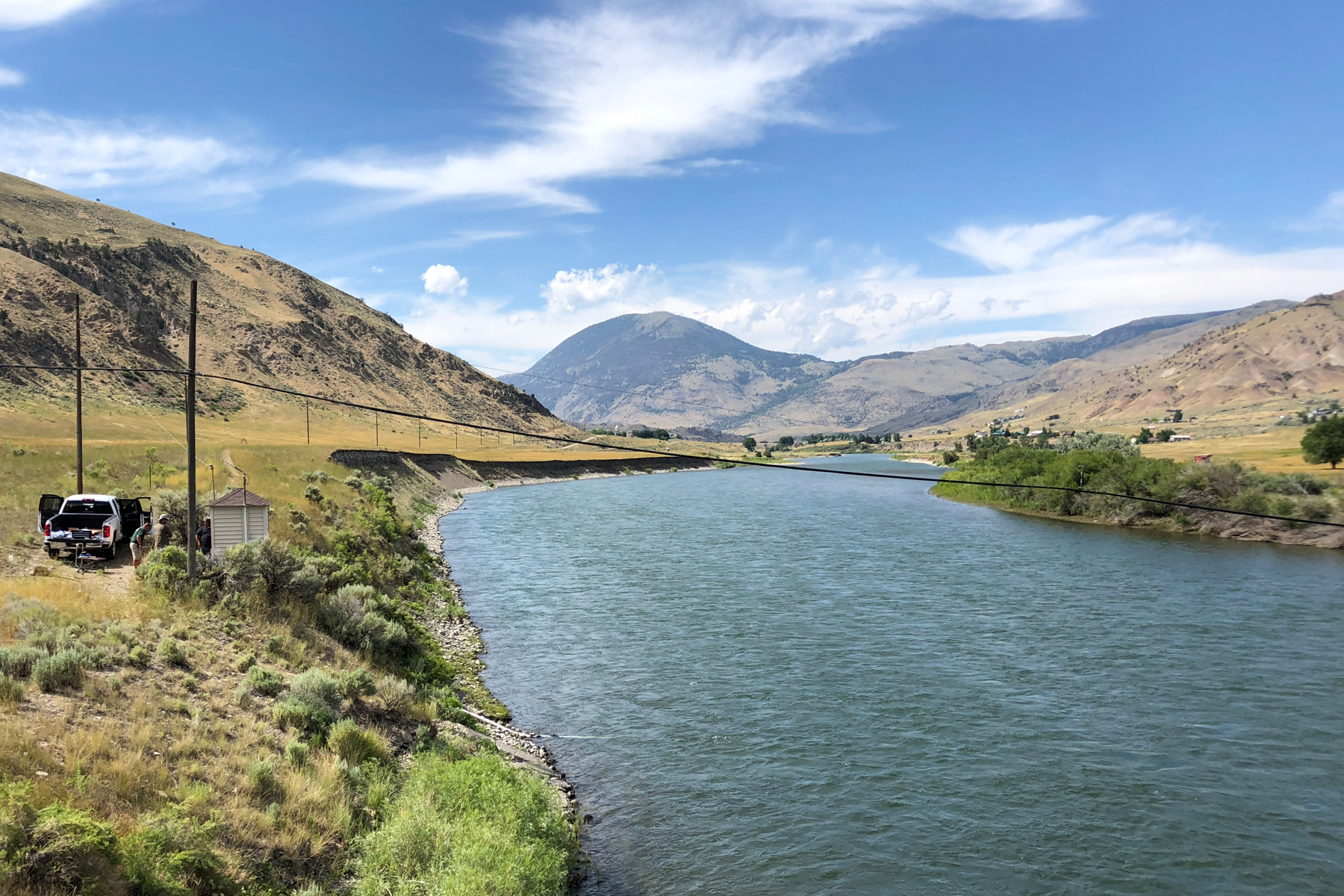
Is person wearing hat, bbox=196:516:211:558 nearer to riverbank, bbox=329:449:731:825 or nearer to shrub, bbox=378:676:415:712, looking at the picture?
riverbank, bbox=329:449:731:825

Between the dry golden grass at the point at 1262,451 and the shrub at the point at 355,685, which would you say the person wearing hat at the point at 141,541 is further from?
the dry golden grass at the point at 1262,451

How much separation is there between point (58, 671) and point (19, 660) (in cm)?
57

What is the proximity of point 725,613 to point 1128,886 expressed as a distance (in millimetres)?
19610

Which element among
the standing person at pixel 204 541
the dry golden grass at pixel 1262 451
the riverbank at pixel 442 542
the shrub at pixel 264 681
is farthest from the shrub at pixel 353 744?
the dry golden grass at pixel 1262 451

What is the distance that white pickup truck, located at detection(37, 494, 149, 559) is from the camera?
22422 mm

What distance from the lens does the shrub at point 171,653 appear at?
A: 14273 mm

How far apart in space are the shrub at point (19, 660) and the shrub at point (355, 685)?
4.91 meters

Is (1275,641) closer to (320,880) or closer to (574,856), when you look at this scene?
(574,856)

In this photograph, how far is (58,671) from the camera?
39.4 feet

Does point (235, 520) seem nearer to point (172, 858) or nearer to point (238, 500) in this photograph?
point (238, 500)

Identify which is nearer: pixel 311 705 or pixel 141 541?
pixel 311 705

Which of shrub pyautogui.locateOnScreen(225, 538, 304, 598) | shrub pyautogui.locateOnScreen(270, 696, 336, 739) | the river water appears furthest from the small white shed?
shrub pyautogui.locateOnScreen(270, 696, 336, 739)

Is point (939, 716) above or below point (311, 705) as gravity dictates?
below

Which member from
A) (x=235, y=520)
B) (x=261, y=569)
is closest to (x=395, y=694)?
(x=261, y=569)
